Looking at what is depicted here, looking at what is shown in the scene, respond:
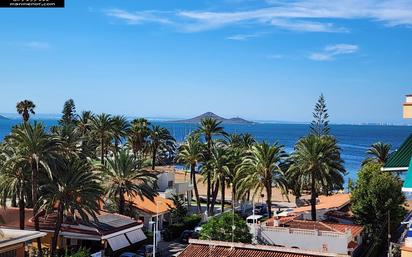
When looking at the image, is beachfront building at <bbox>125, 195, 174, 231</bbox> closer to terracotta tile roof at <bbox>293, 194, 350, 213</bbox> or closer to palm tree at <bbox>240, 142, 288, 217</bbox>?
palm tree at <bbox>240, 142, 288, 217</bbox>

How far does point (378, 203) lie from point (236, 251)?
15.1 m

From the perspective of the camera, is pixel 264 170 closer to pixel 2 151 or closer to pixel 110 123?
pixel 2 151

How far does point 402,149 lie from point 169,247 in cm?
3130

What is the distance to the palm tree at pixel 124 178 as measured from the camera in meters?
42.8

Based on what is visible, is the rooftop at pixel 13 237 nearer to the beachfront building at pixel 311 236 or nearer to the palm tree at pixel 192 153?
the beachfront building at pixel 311 236

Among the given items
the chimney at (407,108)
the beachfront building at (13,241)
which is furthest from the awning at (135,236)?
the chimney at (407,108)

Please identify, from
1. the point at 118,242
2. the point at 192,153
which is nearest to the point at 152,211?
the point at 192,153

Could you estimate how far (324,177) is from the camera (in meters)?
43.6

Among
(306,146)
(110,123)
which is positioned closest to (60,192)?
(306,146)

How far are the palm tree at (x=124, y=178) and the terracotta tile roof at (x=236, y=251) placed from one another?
1355cm

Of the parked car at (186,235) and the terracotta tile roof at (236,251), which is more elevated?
the terracotta tile roof at (236,251)

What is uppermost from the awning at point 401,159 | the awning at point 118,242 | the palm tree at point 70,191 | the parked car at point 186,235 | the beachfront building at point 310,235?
the awning at point 401,159

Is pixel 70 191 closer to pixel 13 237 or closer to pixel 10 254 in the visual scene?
pixel 13 237

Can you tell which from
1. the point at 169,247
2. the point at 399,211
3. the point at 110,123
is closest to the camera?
the point at 399,211
